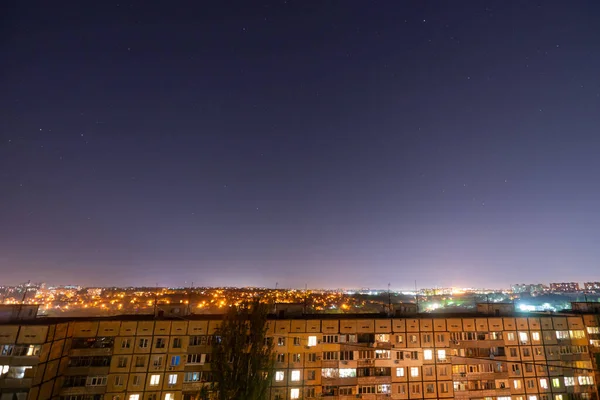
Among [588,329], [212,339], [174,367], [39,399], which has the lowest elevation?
[39,399]

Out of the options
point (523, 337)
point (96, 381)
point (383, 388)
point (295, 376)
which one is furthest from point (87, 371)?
point (523, 337)

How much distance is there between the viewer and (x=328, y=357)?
4372 cm

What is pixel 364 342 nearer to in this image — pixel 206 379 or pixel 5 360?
pixel 206 379

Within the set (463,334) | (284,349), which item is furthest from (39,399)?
(463,334)

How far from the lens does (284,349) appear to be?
42.8 meters

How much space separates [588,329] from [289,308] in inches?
1750

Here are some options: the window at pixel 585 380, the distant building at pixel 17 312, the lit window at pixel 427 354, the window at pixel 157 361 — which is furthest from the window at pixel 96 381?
the window at pixel 585 380

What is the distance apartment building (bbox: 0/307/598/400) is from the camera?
35812mm

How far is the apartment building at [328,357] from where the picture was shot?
35.8 metres

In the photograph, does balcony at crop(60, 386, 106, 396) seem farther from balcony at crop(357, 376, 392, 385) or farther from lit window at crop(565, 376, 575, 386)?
lit window at crop(565, 376, 575, 386)

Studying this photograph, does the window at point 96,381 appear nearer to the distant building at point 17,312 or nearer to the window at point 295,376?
the distant building at point 17,312

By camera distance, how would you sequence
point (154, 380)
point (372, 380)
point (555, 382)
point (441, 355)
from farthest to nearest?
point (555, 382) < point (441, 355) < point (372, 380) < point (154, 380)

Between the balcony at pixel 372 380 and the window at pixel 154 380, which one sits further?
the balcony at pixel 372 380

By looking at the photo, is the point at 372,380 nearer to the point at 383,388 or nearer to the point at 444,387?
the point at 383,388
